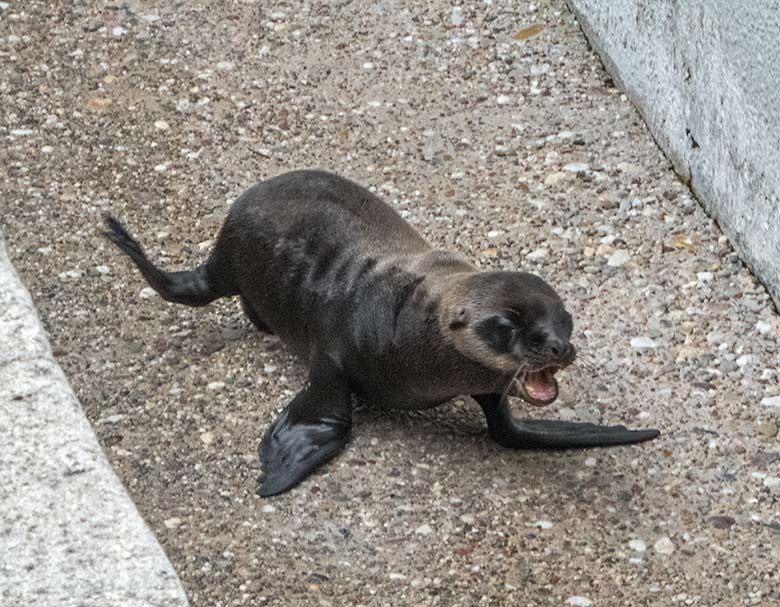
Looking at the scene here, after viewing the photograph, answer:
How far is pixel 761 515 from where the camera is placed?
193 inches

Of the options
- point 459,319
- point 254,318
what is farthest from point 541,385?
point 254,318

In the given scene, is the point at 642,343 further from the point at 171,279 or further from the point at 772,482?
the point at 171,279

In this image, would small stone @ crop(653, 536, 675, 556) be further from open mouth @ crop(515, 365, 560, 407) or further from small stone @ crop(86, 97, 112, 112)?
small stone @ crop(86, 97, 112, 112)

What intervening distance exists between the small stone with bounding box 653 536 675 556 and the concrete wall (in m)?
1.46

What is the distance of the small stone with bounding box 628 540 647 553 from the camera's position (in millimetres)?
4715

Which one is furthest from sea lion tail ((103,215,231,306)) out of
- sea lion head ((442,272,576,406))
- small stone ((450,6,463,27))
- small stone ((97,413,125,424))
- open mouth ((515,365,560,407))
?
small stone ((450,6,463,27))

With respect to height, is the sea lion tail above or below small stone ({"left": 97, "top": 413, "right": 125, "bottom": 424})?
above

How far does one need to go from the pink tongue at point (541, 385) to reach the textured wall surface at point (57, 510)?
4.95ft

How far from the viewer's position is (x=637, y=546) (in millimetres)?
4730

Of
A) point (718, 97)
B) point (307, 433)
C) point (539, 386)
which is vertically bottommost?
point (307, 433)

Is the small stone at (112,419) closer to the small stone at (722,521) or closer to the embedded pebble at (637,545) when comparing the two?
the embedded pebble at (637,545)

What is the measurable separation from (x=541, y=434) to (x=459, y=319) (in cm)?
56

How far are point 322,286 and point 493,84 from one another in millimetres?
2333

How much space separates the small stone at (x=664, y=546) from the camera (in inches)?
186
